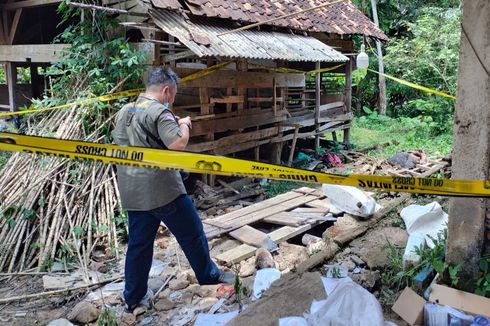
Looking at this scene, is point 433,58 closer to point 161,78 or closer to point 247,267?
point 247,267

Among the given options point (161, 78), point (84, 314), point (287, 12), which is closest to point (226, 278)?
point (84, 314)

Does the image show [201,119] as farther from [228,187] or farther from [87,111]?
[87,111]

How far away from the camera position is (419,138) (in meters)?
13.6

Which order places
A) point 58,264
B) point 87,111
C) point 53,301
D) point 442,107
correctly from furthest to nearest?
point 442,107
point 87,111
point 58,264
point 53,301

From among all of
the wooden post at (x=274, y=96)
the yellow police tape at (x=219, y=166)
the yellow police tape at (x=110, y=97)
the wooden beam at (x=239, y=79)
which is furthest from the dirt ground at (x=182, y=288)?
the wooden post at (x=274, y=96)

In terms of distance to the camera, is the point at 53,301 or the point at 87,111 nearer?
the point at 53,301

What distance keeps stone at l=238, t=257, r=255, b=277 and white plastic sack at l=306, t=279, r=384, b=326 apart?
1.64 m

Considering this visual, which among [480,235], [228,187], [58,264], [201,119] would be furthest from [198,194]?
[480,235]

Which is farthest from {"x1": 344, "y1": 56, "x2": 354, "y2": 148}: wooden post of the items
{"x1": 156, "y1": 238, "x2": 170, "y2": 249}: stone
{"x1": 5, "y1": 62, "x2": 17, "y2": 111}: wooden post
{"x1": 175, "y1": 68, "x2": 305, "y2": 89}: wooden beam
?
{"x1": 5, "y1": 62, "x2": 17, "y2": 111}: wooden post

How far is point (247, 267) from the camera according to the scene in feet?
14.8

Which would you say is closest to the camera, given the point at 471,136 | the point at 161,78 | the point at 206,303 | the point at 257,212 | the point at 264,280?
the point at 471,136

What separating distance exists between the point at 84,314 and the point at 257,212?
124 inches

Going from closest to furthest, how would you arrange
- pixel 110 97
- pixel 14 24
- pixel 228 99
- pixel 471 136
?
pixel 471 136, pixel 110 97, pixel 228 99, pixel 14 24

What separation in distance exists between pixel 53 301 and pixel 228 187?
4335 millimetres
